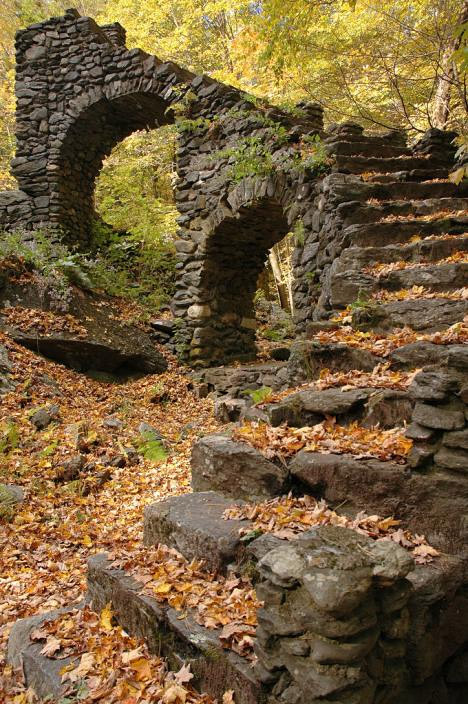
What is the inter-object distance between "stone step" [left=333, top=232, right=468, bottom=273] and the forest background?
139 inches

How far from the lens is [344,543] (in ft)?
7.66

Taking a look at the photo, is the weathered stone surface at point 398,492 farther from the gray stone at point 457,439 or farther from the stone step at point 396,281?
the stone step at point 396,281

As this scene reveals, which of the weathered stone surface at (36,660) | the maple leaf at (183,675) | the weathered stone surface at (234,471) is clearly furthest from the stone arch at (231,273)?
the maple leaf at (183,675)

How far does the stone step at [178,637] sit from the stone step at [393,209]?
5.32 metres

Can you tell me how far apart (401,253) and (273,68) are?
4.40 metres

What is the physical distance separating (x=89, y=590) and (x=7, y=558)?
1325mm

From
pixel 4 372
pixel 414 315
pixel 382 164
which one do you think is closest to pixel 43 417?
pixel 4 372

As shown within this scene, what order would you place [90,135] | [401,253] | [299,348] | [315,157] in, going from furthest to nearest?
[90,135] < [315,157] < [401,253] < [299,348]

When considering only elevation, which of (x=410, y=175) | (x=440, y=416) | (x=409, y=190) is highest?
(x=410, y=175)

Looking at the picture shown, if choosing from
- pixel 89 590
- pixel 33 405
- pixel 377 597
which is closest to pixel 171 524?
pixel 89 590

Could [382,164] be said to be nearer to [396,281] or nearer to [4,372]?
[396,281]

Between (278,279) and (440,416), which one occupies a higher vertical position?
(278,279)

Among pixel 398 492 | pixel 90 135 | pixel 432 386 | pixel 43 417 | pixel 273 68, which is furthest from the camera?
pixel 90 135

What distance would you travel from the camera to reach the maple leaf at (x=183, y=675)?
246cm
